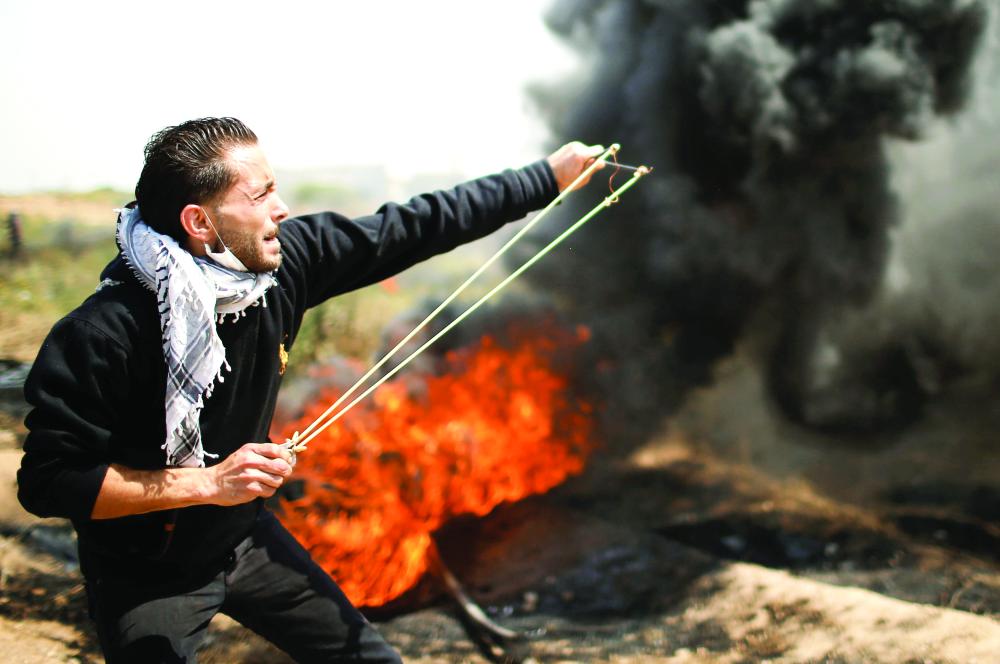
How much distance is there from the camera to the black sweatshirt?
6.50 feet

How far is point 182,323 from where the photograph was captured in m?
2.06

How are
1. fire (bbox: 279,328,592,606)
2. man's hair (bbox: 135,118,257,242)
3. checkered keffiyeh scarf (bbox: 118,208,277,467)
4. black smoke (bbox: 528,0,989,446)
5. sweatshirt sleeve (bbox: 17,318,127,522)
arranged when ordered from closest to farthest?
sweatshirt sleeve (bbox: 17,318,127,522)
checkered keffiyeh scarf (bbox: 118,208,277,467)
man's hair (bbox: 135,118,257,242)
fire (bbox: 279,328,592,606)
black smoke (bbox: 528,0,989,446)

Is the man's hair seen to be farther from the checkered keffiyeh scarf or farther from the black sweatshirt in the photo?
the black sweatshirt

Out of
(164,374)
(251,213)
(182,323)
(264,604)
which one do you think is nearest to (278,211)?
(251,213)

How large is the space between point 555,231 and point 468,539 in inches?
140

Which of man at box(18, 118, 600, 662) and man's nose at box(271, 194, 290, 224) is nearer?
man at box(18, 118, 600, 662)

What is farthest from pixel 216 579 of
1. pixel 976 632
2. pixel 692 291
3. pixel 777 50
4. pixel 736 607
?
pixel 777 50

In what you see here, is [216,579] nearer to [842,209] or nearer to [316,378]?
[316,378]

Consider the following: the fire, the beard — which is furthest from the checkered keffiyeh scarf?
the fire

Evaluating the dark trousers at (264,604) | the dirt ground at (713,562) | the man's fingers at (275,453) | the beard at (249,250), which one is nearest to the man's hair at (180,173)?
the beard at (249,250)

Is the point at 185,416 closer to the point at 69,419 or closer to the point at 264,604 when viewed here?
the point at 69,419

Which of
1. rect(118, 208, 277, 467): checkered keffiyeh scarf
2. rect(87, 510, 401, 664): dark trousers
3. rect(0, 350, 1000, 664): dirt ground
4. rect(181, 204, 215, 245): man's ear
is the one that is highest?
rect(181, 204, 215, 245): man's ear

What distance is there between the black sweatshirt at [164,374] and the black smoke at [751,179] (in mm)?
4694

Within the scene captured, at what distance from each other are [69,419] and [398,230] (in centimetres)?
123
